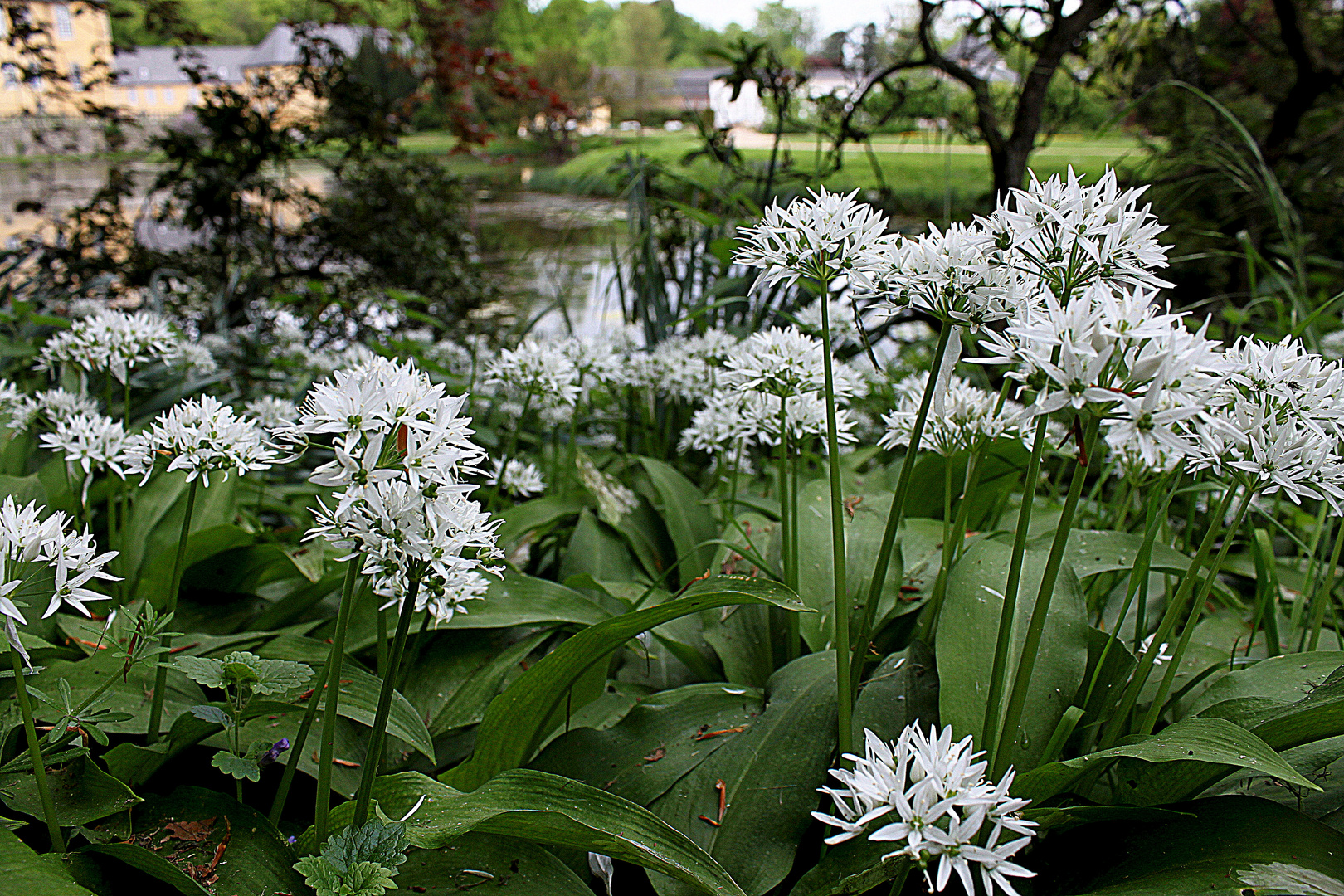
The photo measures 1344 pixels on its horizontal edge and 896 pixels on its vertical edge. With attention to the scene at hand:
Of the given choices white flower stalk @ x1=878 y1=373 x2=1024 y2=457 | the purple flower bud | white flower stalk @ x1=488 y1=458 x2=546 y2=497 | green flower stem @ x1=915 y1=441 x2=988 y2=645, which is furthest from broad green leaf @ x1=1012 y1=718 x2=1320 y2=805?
white flower stalk @ x1=488 y1=458 x2=546 y2=497

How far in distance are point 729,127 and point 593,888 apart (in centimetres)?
338

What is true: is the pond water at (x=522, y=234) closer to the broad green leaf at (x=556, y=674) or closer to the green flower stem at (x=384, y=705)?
the broad green leaf at (x=556, y=674)

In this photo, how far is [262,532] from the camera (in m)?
2.04

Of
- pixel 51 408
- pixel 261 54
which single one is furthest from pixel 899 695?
pixel 261 54

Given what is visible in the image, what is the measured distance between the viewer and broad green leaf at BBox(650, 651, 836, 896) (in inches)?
43.1

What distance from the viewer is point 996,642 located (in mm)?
1231

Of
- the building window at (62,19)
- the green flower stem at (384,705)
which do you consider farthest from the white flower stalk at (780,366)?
the building window at (62,19)

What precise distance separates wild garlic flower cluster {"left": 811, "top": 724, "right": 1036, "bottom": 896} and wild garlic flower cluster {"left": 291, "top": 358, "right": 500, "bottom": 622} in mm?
451

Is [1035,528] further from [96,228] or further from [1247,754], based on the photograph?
[96,228]

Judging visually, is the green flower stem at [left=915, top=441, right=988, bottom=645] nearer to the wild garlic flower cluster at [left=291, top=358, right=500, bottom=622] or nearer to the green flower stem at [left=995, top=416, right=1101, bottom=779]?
the green flower stem at [left=995, top=416, right=1101, bottom=779]

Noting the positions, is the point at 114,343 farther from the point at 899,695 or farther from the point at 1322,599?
the point at 1322,599

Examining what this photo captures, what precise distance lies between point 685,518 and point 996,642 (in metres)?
0.99

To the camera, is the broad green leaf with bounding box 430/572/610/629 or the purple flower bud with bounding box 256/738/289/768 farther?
the broad green leaf with bounding box 430/572/610/629

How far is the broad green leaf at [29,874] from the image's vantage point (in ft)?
2.70
